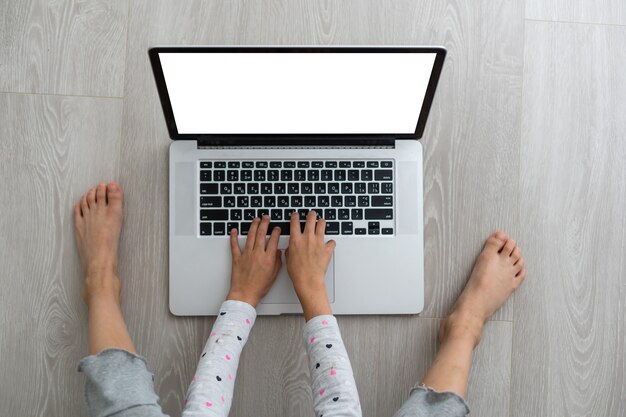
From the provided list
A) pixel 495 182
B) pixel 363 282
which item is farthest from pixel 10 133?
pixel 495 182

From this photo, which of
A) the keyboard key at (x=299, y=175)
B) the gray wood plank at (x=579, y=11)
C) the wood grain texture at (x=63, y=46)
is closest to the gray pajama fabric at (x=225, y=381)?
the keyboard key at (x=299, y=175)

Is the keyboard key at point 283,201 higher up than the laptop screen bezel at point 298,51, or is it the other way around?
the laptop screen bezel at point 298,51

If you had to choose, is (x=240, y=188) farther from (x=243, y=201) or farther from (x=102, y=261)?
(x=102, y=261)

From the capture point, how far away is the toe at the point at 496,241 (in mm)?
825

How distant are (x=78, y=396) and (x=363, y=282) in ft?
1.55

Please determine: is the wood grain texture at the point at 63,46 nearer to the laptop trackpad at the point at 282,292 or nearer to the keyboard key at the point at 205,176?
the keyboard key at the point at 205,176

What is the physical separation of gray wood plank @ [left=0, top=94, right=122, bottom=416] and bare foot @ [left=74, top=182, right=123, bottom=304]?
0.9 inches

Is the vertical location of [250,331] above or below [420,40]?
below

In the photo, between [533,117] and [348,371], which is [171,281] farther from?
[533,117]

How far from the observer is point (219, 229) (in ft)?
2.64

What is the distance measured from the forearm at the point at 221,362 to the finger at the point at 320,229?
15 cm

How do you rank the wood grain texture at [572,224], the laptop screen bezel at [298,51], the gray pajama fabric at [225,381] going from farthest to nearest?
the wood grain texture at [572,224]
the gray pajama fabric at [225,381]
the laptop screen bezel at [298,51]

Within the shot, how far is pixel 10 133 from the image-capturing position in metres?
0.82

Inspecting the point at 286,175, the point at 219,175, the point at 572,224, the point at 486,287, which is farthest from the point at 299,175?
the point at 572,224
